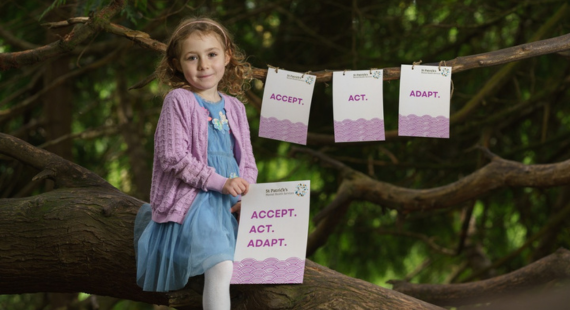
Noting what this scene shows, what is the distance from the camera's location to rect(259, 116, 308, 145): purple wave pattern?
2.43 metres

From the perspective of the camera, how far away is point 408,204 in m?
3.53

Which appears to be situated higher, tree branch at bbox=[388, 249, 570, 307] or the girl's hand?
the girl's hand

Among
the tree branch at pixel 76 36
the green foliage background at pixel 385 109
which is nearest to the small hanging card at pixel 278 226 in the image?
the tree branch at pixel 76 36

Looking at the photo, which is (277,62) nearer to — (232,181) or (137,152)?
(137,152)

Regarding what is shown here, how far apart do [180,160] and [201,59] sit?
0.33m

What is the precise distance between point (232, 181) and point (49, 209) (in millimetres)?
835

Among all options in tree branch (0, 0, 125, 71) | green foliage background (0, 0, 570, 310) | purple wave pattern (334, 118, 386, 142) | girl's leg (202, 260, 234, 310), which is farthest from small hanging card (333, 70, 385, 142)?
green foliage background (0, 0, 570, 310)

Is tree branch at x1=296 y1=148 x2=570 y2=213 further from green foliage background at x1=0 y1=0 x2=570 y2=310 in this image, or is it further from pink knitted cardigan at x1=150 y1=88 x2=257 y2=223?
pink knitted cardigan at x1=150 y1=88 x2=257 y2=223

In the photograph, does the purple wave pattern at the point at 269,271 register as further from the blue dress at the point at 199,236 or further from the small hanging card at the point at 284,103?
the small hanging card at the point at 284,103

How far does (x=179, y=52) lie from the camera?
87.0 inches

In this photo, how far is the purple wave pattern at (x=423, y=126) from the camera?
238cm

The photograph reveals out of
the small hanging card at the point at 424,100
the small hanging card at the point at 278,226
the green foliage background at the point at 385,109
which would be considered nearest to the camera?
the small hanging card at the point at 278,226

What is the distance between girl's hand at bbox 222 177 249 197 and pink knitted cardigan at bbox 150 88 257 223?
17 mm

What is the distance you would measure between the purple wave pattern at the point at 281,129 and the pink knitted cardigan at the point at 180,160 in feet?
0.99
